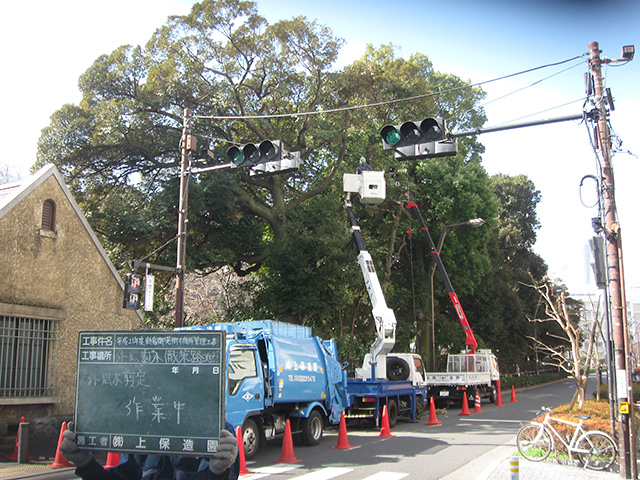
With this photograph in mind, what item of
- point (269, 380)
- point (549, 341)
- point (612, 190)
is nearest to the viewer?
point (612, 190)

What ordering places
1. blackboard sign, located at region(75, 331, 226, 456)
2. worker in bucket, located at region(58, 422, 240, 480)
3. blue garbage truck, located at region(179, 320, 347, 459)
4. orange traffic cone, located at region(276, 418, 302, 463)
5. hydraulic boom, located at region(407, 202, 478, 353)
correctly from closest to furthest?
worker in bucket, located at region(58, 422, 240, 480)
blackboard sign, located at region(75, 331, 226, 456)
orange traffic cone, located at region(276, 418, 302, 463)
blue garbage truck, located at region(179, 320, 347, 459)
hydraulic boom, located at region(407, 202, 478, 353)

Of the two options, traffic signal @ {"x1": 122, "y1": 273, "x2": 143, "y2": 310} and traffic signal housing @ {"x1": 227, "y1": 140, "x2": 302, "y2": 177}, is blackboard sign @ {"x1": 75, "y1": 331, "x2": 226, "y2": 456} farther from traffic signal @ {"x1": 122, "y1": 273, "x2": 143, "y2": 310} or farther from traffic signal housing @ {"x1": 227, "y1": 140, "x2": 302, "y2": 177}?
traffic signal @ {"x1": 122, "y1": 273, "x2": 143, "y2": 310}

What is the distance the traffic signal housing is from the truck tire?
12.2 metres

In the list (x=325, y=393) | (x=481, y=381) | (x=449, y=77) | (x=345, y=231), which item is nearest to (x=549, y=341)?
(x=449, y=77)

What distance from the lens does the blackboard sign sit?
13.9 feet

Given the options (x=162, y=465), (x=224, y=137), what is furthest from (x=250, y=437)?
(x=224, y=137)

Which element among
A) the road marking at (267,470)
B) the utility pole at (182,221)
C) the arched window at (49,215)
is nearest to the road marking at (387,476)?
the road marking at (267,470)

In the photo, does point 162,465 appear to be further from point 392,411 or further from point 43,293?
point 392,411

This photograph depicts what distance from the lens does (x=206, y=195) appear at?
22.5m

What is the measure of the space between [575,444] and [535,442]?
81cm

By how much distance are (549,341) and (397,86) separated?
32.3 metres

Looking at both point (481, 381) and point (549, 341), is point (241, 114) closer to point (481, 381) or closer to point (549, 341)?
point (481, 381)

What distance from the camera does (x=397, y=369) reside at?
21.2 m

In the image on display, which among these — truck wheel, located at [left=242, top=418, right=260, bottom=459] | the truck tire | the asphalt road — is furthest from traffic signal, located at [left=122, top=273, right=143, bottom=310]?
the truck tire
